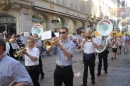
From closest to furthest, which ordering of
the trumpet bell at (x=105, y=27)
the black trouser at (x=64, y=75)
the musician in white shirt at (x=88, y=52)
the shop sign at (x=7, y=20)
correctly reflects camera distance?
the black trouser at (x=64, y=75)
the musician in white shirt at (x=88, y=52)
the trumpet bell at (x=105, y=27)
the shop sign at (x=7, y=20)

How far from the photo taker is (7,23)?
1923 centimetres

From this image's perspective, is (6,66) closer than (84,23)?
Yes

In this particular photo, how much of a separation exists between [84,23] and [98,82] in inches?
1218

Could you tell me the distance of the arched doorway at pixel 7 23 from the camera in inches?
751

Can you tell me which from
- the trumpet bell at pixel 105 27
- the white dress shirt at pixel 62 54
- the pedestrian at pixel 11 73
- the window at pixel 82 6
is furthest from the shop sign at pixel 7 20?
the window at pixel 82 6

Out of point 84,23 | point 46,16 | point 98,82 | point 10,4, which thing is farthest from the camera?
point 84,23

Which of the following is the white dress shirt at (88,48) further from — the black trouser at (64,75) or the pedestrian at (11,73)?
the pedestrian at (11,73)

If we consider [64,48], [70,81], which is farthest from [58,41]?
[70,81]

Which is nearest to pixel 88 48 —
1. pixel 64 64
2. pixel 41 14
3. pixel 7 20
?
pixel 64 64

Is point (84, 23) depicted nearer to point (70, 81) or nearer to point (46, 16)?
point (46, 16)

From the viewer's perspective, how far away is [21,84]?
2.26 metres

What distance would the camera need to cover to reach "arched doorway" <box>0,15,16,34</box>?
1908cm

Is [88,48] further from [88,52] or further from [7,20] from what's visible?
[7,20]

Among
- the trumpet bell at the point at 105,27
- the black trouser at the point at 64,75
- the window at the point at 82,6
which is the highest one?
the window at the point at 82,6
